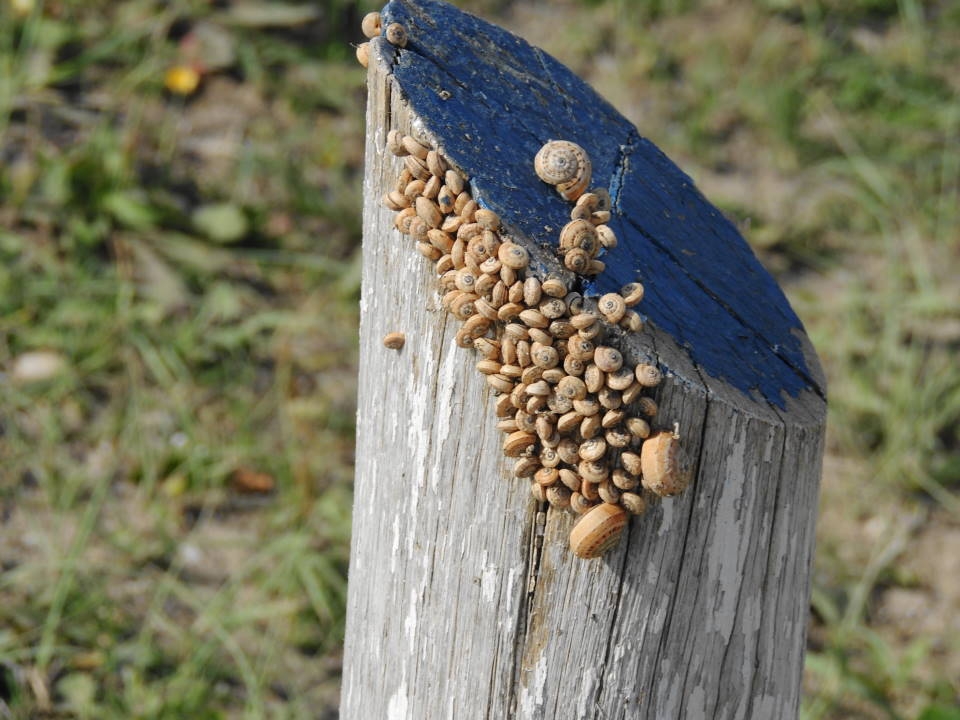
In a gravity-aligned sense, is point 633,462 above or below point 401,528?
above

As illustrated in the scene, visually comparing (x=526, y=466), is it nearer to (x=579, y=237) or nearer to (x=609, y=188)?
(x=579, y=237)

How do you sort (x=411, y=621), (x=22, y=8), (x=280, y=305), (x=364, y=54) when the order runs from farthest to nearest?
(x=22, y=8), (x=280, y=305), (x=411, y=621), (x=364, y=54)

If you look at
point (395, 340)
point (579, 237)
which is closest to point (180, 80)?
point (395, 340)

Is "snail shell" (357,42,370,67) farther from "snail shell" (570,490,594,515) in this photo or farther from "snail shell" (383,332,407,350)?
"snail shell" (570,490,594,515)

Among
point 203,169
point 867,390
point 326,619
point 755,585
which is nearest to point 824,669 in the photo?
point 867,390

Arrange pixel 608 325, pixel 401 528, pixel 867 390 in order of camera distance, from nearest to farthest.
A: pixel 608 325, pixel 401 528, pixel 867 390

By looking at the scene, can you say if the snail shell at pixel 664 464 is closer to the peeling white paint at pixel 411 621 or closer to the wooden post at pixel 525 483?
the wooden post at pixel 525 483

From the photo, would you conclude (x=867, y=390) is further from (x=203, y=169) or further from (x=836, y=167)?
(x=203, y=169)
